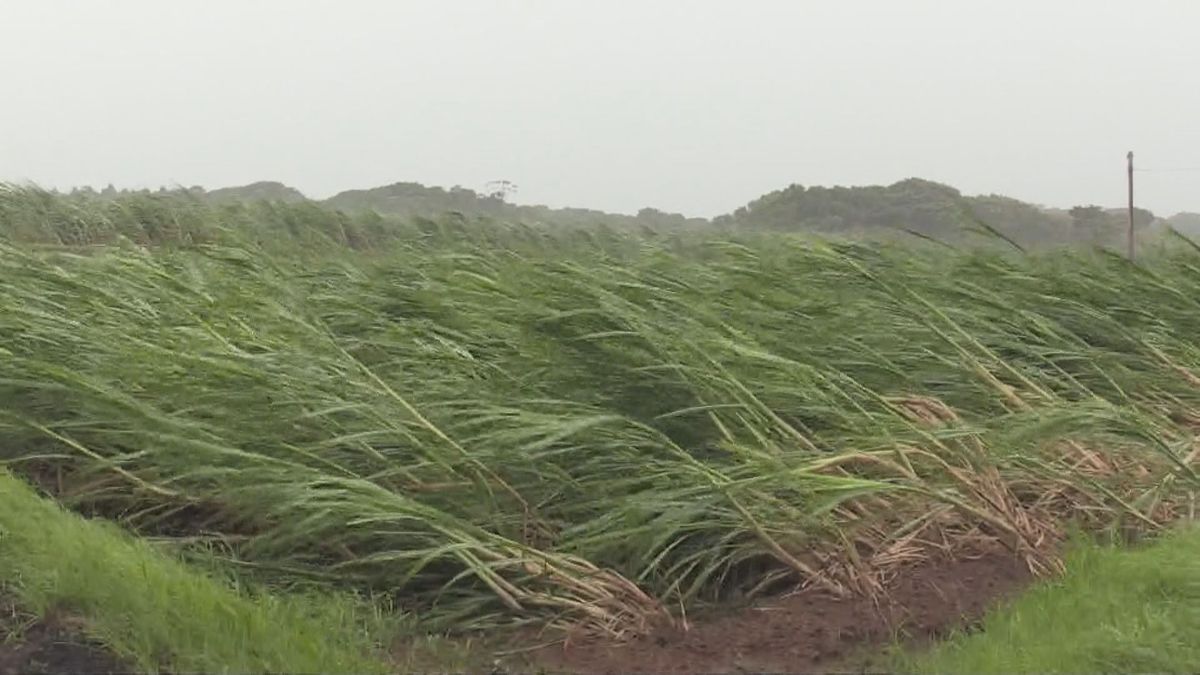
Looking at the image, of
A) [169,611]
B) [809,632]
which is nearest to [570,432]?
[809,632]

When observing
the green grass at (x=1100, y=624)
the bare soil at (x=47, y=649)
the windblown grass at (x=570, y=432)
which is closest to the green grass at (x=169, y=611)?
the bare soil at (x=47, y=649)

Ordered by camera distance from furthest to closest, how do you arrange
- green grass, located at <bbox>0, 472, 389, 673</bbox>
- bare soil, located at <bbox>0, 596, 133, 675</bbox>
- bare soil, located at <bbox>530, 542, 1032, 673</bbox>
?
bare soil, located at <bbox>530, 542, 1032, 673</bbox> < green grass, located at <bbox>0, 472, 389, 673</bbox> < bare soil, located at <bbox>0, 596, 133, 675</bbox>

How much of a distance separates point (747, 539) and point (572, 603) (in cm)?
64

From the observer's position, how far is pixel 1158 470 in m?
4.28

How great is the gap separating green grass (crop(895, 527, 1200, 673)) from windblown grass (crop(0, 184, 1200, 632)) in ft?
1.22

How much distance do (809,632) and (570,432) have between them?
3.14 ft

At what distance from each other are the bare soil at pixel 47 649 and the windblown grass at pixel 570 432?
74cm

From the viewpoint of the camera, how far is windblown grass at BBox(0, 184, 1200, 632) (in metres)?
3.51

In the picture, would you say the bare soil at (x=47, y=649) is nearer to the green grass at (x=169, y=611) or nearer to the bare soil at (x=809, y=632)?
the green grass at (x=169, y=611)

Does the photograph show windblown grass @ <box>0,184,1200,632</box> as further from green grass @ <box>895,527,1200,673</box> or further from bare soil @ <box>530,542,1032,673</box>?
green grass @ <box>895,527,1200,673</box>

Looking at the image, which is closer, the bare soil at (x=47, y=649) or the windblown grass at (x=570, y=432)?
the bare soil at (x=47, y=649)

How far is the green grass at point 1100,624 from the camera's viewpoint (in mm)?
2727

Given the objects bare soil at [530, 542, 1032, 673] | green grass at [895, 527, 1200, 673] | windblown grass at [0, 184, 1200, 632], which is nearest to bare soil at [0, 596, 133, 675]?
windblown grass at [0, 184, 1200, 632]

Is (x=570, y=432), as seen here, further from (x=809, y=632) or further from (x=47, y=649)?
(x=47, y=649)
